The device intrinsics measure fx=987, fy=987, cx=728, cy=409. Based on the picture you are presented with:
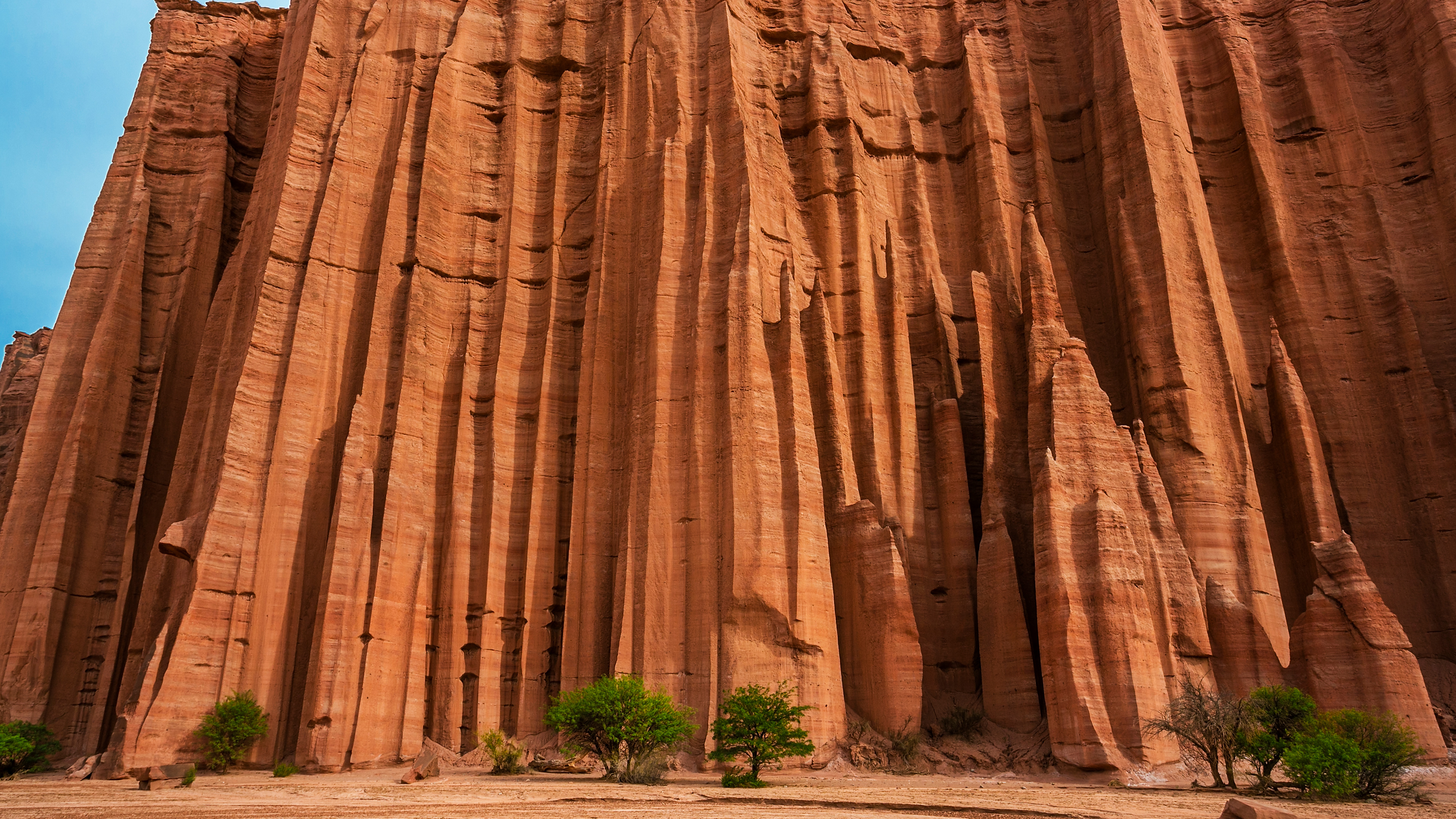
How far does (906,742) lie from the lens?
Answer: 21859mm

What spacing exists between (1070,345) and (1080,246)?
29.1 ft

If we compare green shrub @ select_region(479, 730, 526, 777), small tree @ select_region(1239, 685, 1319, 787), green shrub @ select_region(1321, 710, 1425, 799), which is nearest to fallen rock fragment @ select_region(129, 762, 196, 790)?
green shrub @ select_region(479, 730, 526, 777)

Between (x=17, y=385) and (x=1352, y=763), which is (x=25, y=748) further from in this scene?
(x=1352, y=763)

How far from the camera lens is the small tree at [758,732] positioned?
18812 millimetres

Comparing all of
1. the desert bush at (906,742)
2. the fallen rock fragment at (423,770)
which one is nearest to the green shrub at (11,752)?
the fallen rock fragment at (423,770)

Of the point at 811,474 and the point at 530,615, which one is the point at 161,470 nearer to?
the point at 530,615

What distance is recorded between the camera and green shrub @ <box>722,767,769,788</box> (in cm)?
1761

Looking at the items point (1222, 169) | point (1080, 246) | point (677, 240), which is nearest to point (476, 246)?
point (677, 240)

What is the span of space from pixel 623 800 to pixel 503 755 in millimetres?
6425

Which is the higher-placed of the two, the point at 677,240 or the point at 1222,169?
the point at 1222,169

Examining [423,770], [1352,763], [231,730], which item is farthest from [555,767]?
[1352,763]

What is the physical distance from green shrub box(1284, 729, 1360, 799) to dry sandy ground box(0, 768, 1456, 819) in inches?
35.0

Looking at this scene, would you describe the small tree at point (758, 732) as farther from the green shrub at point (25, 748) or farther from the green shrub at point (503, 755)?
the green shrub at point (25, 748)

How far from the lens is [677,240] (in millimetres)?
27094
